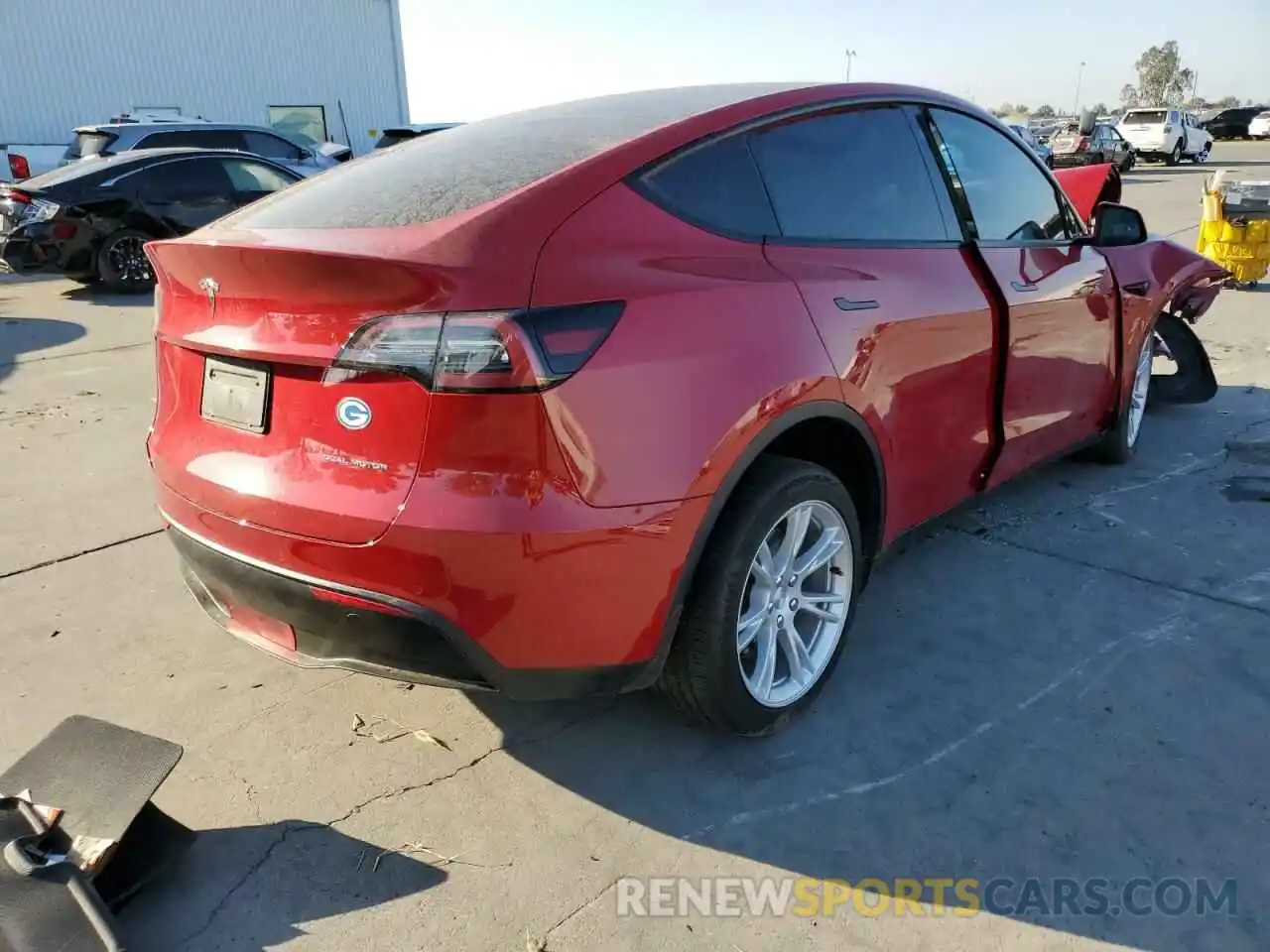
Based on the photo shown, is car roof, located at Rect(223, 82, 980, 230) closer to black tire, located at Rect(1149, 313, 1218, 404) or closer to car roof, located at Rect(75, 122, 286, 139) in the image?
black tire, located at Rect(1149, 313, 1218, 404)

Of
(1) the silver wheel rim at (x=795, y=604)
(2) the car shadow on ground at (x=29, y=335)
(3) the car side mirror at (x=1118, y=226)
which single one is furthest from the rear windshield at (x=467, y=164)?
(2) the car shadow on ground at (x=29, y=335)

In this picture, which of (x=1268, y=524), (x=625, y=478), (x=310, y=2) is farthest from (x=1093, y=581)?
(x=310, y=2)

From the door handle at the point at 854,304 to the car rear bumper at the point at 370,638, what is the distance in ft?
3.64

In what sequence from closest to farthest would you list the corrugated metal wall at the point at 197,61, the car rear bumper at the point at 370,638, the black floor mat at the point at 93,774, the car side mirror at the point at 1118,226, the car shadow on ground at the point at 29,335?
1. the car rear bumper at the point at 370,638
2. the black floor mat at the point at 93,774
3. the car side mirror at the point at 1118,226
4. the car shadow on ground at the point at 29,335
5. the corrugated metal wall at the point at 197,61

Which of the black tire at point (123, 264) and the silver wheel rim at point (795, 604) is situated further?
the black tire at point (123, 264)

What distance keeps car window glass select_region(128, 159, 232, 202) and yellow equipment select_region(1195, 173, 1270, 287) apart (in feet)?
33.4

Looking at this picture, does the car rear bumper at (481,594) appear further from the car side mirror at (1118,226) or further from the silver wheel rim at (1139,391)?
the silver wheel rim at (1139,391)

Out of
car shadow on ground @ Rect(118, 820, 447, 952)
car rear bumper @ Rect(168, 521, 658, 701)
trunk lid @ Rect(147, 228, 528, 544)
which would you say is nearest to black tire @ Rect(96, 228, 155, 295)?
trunk lid @ Rect(147, 228, 528, 544)

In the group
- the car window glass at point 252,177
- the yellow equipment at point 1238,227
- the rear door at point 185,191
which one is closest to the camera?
the yellow equipment at point 1238,227

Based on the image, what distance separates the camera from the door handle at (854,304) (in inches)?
102

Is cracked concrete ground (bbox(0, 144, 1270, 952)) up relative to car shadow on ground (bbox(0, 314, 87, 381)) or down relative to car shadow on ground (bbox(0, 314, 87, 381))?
up

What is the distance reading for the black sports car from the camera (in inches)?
369

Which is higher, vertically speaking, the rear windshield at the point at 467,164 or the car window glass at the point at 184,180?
the rear windshield at the point at 467,164

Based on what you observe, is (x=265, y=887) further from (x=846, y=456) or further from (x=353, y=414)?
(x=846, y=456)
